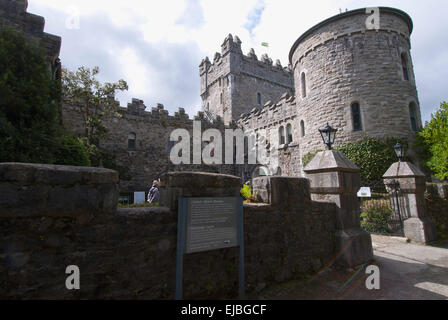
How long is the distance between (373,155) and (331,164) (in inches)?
336

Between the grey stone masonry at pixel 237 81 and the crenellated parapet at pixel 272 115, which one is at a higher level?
the grey stone masonry at pixel 237 81

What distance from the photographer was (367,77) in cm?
1263

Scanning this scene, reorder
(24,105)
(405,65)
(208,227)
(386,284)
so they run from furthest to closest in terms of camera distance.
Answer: (405,65) < (24,105) < (386,284) < (208,227)

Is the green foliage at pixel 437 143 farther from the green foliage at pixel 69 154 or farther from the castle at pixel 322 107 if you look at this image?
the green foliage at pixel 69 154

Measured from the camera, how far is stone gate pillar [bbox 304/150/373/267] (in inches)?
182

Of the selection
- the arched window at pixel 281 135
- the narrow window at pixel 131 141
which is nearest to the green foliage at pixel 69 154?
the narrow window at pixel 131 141

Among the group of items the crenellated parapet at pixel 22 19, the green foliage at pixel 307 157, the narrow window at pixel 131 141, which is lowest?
the green foliage at pixel 307 157

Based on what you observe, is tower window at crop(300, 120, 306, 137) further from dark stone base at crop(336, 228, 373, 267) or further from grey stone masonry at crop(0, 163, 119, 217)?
grey stone masonry at crop(0, 163, 119, 217)

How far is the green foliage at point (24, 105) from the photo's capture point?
4516mm

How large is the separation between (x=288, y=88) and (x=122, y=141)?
20.3 meters

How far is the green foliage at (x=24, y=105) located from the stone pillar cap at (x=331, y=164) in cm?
610

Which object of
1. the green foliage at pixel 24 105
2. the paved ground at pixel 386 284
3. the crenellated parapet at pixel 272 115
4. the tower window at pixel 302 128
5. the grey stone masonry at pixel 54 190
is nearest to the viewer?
the grey stone masonry at pixel 54 190

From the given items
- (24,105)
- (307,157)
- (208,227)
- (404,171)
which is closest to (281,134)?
(307,157)

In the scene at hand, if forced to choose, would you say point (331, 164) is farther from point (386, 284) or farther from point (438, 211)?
point (438, 211)
